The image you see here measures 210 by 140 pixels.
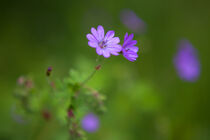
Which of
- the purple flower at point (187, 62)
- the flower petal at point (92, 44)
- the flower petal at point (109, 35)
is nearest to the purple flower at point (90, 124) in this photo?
the purple flower at point (187, 62)

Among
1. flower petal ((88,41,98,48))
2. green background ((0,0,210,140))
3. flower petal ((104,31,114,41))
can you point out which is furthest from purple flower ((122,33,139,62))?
green background ((0,0,210,140))

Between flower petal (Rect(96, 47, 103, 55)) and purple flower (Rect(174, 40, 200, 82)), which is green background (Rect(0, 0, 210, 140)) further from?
flower petal (Rect(96, 47, 103, 55))

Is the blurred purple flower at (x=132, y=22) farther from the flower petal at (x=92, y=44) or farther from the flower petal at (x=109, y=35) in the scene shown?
the flower petal at (x=92, y=44)

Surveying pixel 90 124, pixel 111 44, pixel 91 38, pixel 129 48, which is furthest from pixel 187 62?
pixel 91 38

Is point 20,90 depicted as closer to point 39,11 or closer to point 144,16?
point 39,11

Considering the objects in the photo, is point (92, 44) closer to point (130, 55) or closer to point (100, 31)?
point (100, 31)

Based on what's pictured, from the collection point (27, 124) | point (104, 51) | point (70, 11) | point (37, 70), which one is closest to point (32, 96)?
point (27, 124)

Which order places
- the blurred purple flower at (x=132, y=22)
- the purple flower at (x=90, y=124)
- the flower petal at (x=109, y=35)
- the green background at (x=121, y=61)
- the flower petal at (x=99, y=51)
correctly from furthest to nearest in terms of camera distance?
the blurred purple flower at (x=132, y=22) → the green background at (x=121, y=61) → the purple flower at (x=90, y=124) → the flower petal at (x=109, y=35) → the flower petal at (x=99, y=51)
